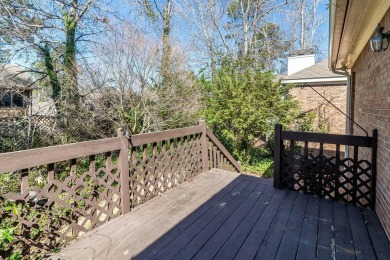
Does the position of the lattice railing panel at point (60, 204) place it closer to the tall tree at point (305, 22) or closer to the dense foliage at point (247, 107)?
the dense foliage at point (247, 107)

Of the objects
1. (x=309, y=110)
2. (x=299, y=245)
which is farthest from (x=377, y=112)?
(x=309, y=110)

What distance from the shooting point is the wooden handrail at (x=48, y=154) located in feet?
6.17

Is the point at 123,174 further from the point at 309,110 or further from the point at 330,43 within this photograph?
the point at 309,110

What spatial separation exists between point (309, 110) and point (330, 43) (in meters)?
6.99

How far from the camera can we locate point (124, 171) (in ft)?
9.53

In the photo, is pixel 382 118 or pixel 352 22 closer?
pixel 382 118

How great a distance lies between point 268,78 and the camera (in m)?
7.94

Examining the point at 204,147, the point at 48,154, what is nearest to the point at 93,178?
the point at 48,154

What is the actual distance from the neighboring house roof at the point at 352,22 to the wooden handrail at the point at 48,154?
2725 millimetres

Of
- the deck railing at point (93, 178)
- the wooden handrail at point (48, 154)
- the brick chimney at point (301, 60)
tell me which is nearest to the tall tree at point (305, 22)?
the brick chimney at point (301, 60)

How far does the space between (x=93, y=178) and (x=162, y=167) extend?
1.22 m

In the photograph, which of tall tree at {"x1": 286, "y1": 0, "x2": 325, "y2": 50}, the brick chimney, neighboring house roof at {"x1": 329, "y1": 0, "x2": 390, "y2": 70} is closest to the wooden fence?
neighboring house roof at {"x1": 329, "y1": 0, "x2": 390, "y2": 70}

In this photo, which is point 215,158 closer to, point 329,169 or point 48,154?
point 329,169

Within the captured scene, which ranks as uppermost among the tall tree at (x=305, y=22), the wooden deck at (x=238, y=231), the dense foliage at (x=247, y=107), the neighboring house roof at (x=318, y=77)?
the tall tree at (x=305, y=22)
